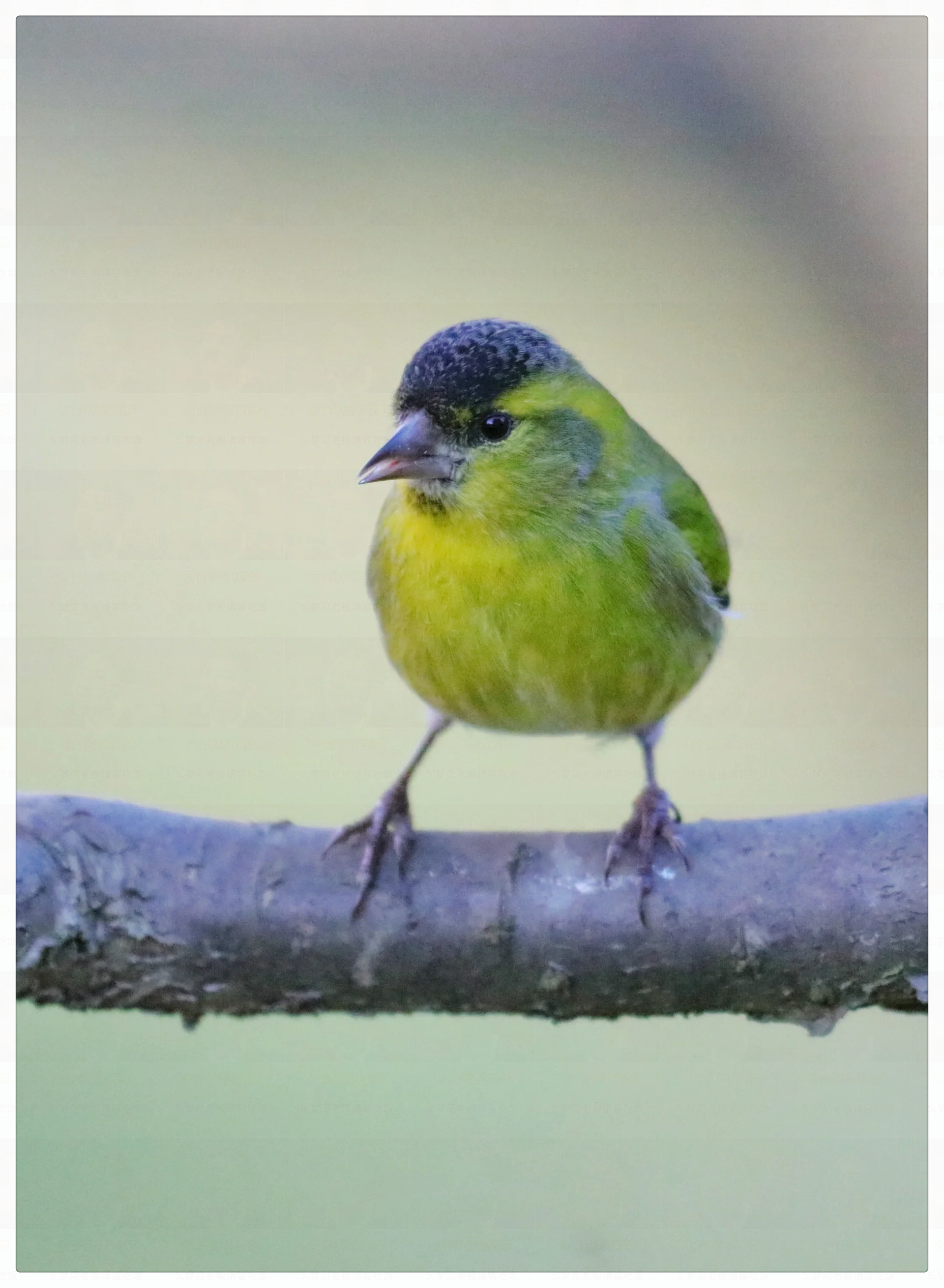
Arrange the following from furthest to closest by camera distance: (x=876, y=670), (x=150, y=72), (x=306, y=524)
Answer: (x=876, y=670) → (x=306, y=524) → (x=150, y=72)

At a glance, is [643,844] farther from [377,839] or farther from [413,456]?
[413,456]

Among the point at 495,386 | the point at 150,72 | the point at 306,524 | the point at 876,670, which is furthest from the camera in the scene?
the point at 876,670

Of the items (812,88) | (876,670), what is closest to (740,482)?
(876,670)

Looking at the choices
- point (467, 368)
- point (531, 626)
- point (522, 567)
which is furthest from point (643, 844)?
point (467, 368)

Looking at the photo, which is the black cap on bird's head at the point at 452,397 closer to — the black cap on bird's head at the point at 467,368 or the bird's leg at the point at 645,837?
the black cap on bird's head at the point at 467,368

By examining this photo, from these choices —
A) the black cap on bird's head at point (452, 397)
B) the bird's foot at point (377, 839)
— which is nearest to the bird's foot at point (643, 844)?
the bird's foot at point (377, 839)

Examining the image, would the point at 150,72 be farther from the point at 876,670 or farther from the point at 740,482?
the point at 876,670
